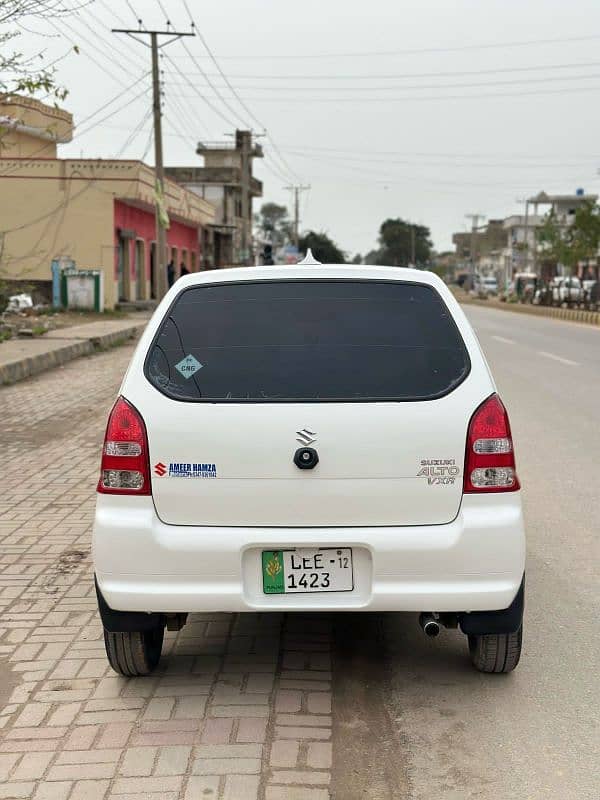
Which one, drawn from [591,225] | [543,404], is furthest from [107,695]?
[591,225]

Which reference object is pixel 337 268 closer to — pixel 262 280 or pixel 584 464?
pixel 262 280

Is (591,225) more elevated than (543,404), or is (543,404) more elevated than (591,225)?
(591,225)

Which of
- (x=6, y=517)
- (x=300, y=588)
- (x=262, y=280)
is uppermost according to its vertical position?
(x=262, y=280)

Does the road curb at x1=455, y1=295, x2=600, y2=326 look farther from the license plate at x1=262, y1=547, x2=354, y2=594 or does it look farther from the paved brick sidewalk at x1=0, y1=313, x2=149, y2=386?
the license plate at x1=262, y1=547, x2=354, y2=594

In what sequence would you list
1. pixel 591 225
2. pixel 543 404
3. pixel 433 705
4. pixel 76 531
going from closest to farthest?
pixel 433 705
pixel 76 531
pixel 543 404
pixel 591 225

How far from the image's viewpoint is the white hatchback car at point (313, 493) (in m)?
3.65

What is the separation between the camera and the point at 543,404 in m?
12.4

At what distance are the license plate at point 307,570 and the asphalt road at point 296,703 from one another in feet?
1.58

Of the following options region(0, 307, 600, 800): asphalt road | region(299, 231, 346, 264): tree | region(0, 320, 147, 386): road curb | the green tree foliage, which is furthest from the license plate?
region(299, 231, 346, 264): tree

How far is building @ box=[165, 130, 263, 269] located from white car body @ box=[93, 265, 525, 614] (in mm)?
60254

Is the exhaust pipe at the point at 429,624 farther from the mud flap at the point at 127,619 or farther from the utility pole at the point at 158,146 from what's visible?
the utility pole at the point at 158,146

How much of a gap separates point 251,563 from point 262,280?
115 centimetres

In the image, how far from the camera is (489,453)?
372cm

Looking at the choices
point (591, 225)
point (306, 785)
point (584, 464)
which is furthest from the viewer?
point (591, 225)
